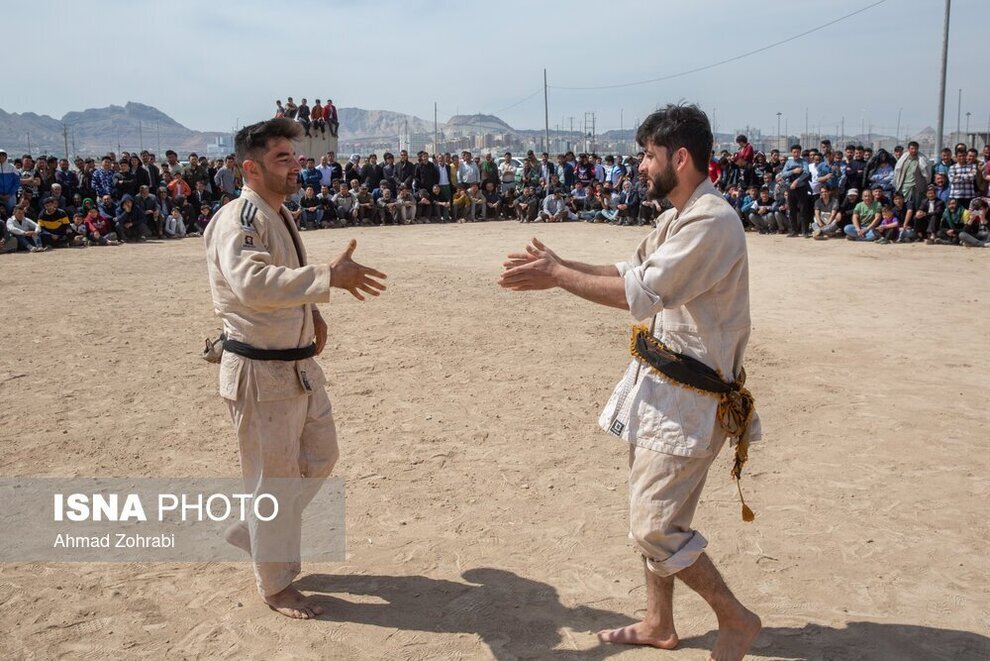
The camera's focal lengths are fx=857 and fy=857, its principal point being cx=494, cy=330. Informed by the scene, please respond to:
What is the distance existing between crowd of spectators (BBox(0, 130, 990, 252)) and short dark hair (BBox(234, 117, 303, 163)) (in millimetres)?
11470

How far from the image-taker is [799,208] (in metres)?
17.6

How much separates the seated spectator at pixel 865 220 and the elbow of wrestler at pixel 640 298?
15.0m

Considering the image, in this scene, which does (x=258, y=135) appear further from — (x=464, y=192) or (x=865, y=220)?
(x=464, y=192)

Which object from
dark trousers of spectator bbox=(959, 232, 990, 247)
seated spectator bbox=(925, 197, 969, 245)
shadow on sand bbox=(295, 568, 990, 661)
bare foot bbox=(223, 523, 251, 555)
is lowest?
shadow on sand bbox=(295, 568, 990, 661)

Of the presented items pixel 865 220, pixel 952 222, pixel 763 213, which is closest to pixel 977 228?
pixel 952 222

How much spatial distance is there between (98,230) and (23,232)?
1569 millimetres

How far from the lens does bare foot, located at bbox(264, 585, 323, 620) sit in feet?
12.1

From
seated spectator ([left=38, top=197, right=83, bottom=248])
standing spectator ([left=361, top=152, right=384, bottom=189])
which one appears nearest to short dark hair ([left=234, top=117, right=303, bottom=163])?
seated spectator ([left=38, top=197, right=83, bottom=248])

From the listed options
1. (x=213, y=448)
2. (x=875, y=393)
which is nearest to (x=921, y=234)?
(x=875, y=393)

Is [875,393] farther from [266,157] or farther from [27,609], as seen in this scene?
[27,609]

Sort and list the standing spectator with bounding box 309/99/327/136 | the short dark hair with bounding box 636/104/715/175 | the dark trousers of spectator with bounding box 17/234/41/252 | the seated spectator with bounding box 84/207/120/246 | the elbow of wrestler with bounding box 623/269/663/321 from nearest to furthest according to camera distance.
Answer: the elbow of wrestler with bounding box 623/269/663/321 → the short dark hair with bounding box 636/104/715/175 → the dark trousers of spectator with bounding box 17/234/41/252 → the seated spectator with bounding box 84/207/120/246 → the standing spectator with bounding box 309/99/327/136

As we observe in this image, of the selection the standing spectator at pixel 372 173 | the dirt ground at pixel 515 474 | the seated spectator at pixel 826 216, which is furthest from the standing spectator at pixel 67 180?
the seated spectator at pixel 826 216

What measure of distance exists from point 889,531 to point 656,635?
65.5 inches

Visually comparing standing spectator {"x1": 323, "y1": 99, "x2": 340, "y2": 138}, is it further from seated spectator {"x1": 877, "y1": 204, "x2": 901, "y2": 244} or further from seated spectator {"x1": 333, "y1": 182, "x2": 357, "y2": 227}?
seated spectator {"x1": 877, "y1": 204, "x2": 901, "y2": 244}
